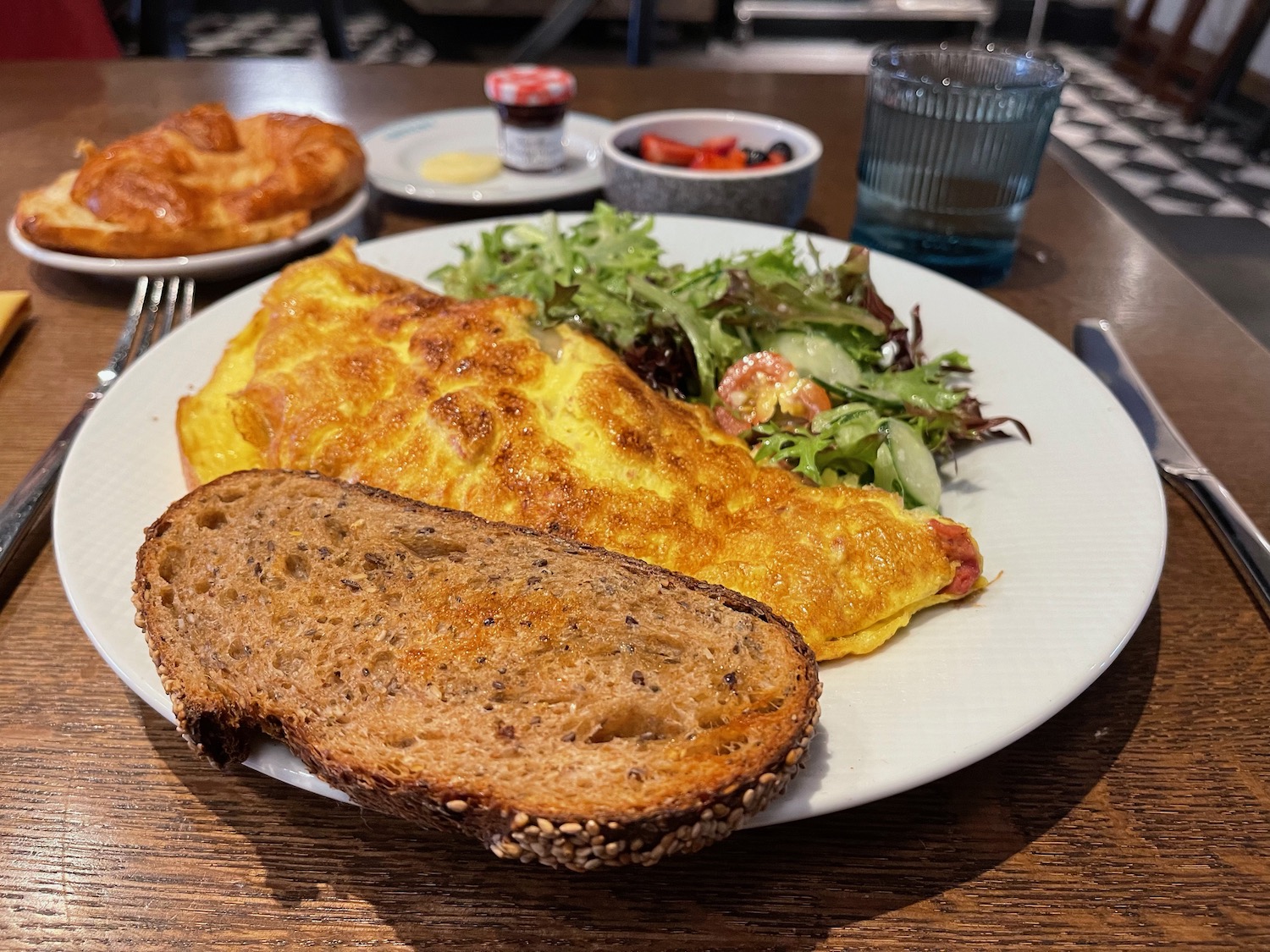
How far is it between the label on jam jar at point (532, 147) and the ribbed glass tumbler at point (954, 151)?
127 centimetres

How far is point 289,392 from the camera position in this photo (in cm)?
186

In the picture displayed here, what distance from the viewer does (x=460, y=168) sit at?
139 inches

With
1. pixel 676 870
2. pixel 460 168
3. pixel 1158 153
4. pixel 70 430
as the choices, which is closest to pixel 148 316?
pixel 70 430

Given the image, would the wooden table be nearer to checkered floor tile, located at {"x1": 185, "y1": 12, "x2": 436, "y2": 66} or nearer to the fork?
the fork

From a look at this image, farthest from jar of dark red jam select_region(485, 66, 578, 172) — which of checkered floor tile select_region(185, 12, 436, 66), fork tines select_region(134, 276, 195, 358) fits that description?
checkered floor tile select_region(185, 12, 436, 66)

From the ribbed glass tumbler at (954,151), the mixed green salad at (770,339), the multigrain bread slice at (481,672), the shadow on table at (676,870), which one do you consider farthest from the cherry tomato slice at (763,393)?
the ribbed glass tumbler at (954,151)

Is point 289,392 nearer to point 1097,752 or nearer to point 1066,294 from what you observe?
point 1097,752

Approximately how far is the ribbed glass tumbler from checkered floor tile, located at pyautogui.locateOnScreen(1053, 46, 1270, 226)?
4735mm

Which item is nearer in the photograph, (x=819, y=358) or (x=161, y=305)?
(x=819, y=358)

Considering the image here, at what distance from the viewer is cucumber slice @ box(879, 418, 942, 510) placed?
6.13 ft

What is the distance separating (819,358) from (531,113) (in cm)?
189

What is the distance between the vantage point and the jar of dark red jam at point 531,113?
11.2ft

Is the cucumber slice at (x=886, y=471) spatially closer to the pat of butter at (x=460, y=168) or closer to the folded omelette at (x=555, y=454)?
the folded omelette at (x=555, y=454)

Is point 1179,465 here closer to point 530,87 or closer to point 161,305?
point 530,87
